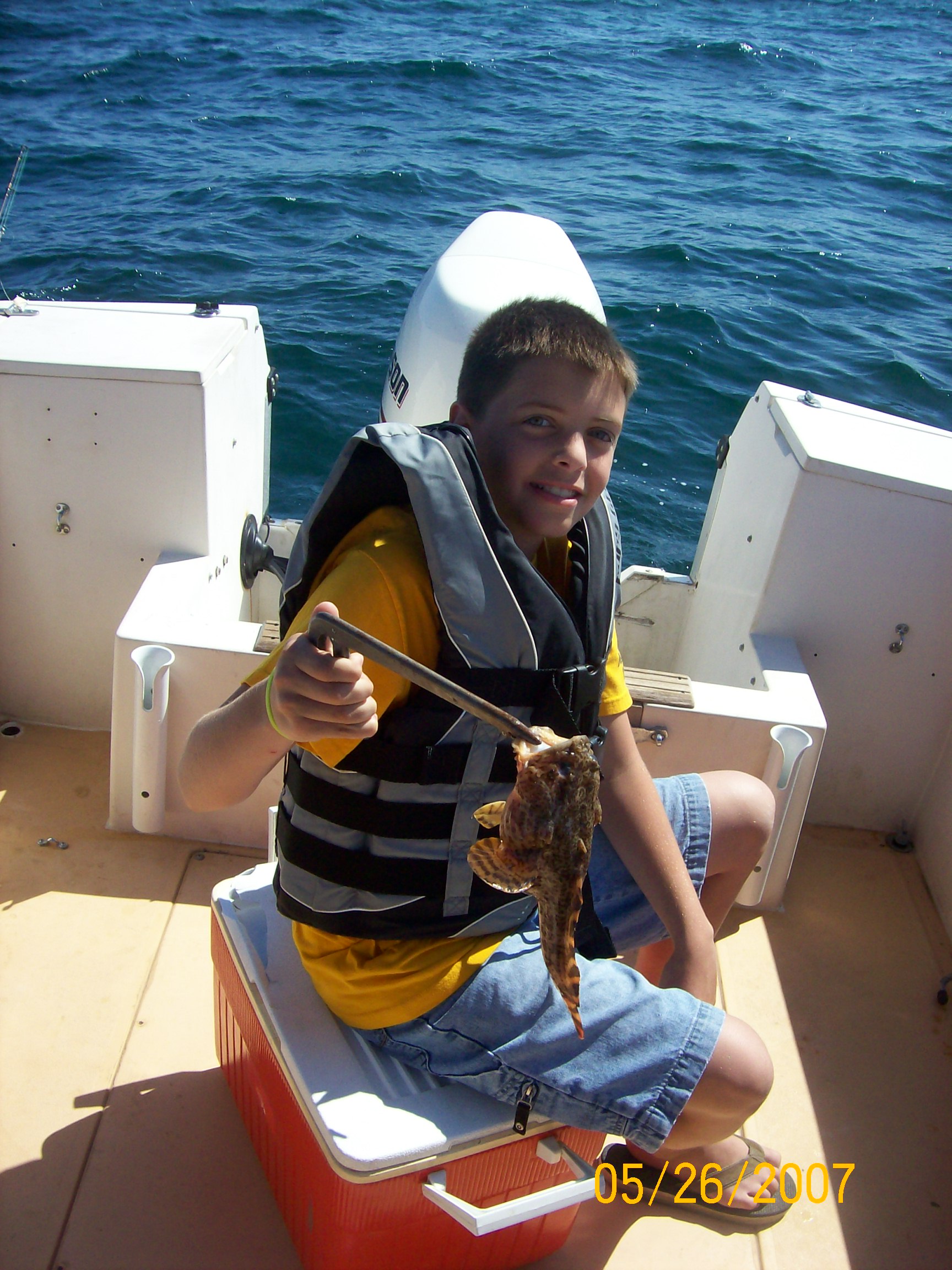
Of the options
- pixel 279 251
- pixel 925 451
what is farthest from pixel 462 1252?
pixel 279 251

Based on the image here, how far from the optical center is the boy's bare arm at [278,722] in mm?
1380

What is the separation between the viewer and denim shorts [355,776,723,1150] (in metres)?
1.69

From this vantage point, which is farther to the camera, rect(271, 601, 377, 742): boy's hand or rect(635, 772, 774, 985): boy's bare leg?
rect(635, 772, 774, 985): boy's bare leg

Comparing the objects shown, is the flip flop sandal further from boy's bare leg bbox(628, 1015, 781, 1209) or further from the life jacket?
the life jacket

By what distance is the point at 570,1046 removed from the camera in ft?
5.54

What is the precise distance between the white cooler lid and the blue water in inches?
197

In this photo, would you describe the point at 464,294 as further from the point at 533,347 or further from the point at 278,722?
the point at 278,722

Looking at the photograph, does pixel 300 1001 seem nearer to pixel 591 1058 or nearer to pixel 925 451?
pixel 591 1058

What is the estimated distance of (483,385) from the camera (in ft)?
5.97

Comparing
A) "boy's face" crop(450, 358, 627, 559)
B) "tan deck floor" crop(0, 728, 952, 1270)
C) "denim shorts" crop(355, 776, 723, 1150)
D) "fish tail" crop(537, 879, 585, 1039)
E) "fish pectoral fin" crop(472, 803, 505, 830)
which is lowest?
"tan deck floor" crop(0, 728, 952, 1270)

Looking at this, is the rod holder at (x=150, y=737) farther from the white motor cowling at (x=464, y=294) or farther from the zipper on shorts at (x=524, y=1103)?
the zipper on shorts at (x=524, y=1103)

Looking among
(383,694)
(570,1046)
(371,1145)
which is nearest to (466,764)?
(383,694)

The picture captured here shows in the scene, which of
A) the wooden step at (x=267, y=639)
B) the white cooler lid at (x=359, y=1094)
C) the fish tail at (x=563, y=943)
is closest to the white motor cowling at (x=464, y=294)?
the wooden step at (x=267, y=639)
